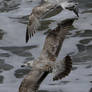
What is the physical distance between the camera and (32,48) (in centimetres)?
1096

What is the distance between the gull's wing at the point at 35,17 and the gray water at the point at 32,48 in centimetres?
73

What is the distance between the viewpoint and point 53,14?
12.6 metres

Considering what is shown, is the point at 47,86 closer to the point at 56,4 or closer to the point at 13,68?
the point at 13,68

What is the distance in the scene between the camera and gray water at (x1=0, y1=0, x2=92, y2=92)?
9320mm

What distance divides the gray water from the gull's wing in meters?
0.73

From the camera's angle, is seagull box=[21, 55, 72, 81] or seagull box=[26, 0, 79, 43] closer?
seagull box=[21, 55, 72, 81]

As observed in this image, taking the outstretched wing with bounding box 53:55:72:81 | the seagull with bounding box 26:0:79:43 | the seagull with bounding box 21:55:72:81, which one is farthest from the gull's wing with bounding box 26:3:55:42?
the outstretched wing with bounding box 53:55:72:81

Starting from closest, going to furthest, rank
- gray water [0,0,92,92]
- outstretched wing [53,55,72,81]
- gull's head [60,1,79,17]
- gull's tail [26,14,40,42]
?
outstretched wing [53,55,72,81] < gray water [0,0,92,92] < gull's tail [26,14,40,42] < gull's head [60,1,79,17]

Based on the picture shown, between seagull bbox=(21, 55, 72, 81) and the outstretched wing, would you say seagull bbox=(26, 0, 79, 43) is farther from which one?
the outstretched wing

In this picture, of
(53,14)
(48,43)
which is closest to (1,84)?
(48,43)

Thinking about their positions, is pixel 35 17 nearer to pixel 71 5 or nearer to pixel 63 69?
pixel 71 5

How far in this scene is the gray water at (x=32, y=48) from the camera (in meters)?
9.32

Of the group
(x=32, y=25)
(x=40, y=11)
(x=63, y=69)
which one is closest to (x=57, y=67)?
(x=63, y=69)

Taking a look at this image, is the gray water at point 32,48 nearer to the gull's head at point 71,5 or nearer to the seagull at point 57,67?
the gull's head at point 71,5
